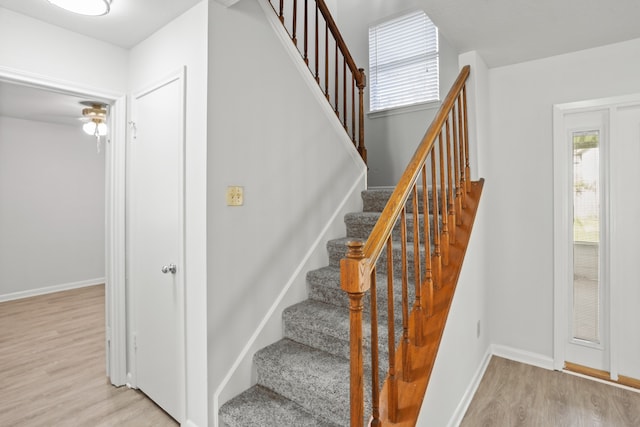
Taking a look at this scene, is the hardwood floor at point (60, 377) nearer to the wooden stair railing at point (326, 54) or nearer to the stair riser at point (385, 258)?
the stair riser at point (385, 258)

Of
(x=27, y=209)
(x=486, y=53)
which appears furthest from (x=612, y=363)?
(x=27, y=209)

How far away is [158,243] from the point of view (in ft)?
7.27

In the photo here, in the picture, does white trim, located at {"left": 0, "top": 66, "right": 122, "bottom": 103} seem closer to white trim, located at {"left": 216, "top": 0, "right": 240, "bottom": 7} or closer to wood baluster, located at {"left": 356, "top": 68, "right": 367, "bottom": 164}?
white trim, located at {"left": 216, "top": 0, "right": 240, "bottom": 7}

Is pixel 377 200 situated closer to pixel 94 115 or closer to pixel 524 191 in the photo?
pixel 524 191

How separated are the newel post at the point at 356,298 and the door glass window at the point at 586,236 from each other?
2.28 metres

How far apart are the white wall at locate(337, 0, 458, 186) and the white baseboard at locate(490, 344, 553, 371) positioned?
6.15 feet

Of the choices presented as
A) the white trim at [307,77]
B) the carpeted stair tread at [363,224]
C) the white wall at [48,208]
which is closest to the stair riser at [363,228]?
the carpeted stair tread at [363,224]

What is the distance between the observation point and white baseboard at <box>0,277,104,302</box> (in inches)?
183

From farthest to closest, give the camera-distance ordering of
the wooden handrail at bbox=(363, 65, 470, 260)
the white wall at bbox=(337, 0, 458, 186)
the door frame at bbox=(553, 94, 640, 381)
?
the white wall at bbox=(337, 0, 458, 186) → the door frame at bbox=(553, 94, 640, 381) → the wooden handrail at bbox=(363, 65, 470, 260)

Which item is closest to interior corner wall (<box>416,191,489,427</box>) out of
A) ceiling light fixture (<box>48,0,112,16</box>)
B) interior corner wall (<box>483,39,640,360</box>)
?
interior corner wall (<box>483,39,640,360</box>)

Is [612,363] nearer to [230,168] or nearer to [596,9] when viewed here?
[596,9]

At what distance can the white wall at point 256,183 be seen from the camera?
1898 millimetres

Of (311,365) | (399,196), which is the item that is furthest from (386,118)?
(311,365)

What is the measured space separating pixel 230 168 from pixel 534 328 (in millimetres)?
2551
